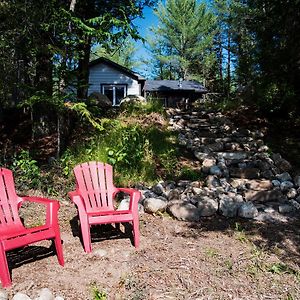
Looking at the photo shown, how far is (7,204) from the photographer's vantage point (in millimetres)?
3139

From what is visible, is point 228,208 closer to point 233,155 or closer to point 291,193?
point 291,193

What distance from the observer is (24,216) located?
394 centimetres

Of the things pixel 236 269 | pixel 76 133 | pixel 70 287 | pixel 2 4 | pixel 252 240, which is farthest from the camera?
pixel 76 133

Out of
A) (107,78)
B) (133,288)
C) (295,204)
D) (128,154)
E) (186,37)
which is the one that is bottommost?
(133,288)

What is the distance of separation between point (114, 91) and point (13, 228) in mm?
14289

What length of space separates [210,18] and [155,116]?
18798 millimetres

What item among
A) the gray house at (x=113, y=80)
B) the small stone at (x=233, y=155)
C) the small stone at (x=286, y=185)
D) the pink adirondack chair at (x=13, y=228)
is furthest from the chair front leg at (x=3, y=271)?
the gray house at (x=113, y=80)

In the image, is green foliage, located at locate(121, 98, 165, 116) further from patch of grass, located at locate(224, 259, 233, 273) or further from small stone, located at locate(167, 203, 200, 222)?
patch of grass, located at locate(224, 259, 233, 273)

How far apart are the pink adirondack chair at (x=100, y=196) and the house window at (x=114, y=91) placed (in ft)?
43.5

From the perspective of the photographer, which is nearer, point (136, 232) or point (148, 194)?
point (136, 232)

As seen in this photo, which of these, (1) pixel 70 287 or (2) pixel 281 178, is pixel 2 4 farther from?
(2) pixel 281 178

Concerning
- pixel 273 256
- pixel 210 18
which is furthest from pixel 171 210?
pixel 210 18

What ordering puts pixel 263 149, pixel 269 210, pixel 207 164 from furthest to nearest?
pixel 263 149 < pixel 207 164 < pixel 269 210

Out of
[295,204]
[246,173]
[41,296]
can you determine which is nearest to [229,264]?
[41,296]
